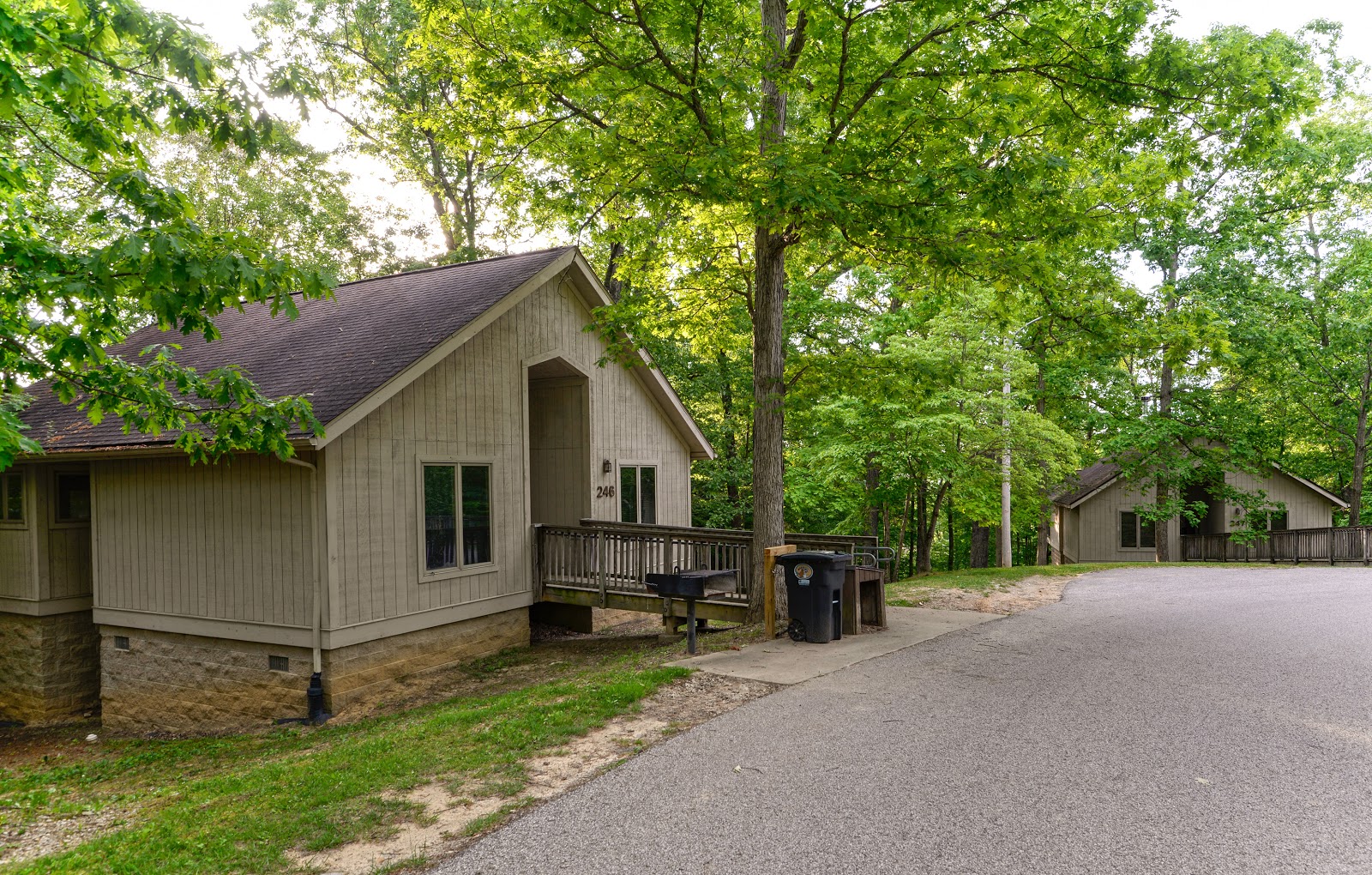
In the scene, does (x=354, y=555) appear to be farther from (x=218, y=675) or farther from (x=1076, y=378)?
(x=1076, y=378)

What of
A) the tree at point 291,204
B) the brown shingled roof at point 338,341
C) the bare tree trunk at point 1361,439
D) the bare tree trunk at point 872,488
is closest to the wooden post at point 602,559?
the brown shingled roof at point 338,341

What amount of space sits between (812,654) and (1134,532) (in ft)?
79.9

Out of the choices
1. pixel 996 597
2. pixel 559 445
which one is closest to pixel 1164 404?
pixel 996 597

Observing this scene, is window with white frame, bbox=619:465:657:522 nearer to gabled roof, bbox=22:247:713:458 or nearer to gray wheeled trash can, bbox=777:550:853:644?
gabled roof, bbox=22:247:713:458

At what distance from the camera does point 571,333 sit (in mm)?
13570

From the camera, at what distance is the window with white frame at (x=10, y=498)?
12.4 metres

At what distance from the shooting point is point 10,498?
41.0 feet

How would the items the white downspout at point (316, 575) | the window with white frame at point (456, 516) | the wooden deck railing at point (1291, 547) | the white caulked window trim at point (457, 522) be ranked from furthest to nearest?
the wooden deck railing at point (1291, 547) < the window with white frame at point (456, 516) < the white caulked window trim at point (457, 522) < the white downspout at point (316, 575)

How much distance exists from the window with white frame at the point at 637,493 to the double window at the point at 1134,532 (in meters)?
20.3

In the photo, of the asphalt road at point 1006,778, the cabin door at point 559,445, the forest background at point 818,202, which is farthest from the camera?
the cabin door at point 559,445

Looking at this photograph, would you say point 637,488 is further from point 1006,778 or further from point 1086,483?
point 1086,483

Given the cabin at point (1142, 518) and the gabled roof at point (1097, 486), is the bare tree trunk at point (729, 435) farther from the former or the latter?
the cabin at point (1142, 518)

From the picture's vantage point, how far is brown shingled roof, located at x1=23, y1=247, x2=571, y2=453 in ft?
33.8

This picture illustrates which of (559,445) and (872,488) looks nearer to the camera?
(559,445)
